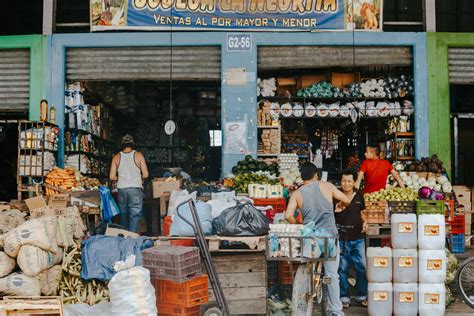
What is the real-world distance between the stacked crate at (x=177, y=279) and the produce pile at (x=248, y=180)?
432 cm

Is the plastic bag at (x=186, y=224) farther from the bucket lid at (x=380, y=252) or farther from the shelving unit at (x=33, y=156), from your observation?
the shelving unit at (x=33, y=156)

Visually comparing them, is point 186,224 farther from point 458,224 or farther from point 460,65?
point 460,65

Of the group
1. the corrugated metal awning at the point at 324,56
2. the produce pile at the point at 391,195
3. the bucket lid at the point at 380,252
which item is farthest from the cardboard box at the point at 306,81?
the bucket lid at the point at 380,252

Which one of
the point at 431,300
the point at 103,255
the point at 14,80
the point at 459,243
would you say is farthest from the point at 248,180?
the point at 14,80

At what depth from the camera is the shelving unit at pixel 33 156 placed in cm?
1197

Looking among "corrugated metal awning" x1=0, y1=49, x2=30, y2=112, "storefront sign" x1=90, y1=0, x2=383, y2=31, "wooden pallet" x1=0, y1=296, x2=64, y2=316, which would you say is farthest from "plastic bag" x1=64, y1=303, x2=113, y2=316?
"storefront sign" x1=90, y1=0, x2=383, y2=31

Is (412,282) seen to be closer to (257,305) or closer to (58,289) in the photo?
(257,305)

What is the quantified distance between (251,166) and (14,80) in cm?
531

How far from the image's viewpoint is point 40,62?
1309 centimetres

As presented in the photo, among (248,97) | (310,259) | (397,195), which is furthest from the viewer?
(248,97)

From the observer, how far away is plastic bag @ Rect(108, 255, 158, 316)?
700 centimetres

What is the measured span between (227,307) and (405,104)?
779 cm

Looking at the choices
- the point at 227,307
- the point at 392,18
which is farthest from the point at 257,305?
the point at 392,18

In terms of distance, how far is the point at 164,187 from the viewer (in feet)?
40.2
